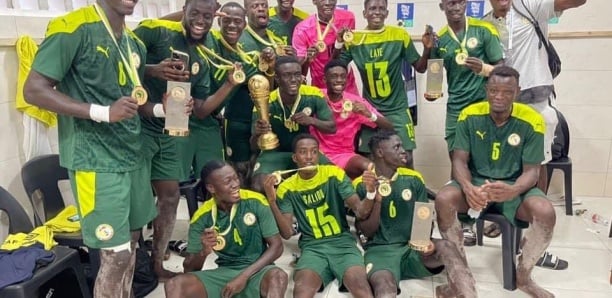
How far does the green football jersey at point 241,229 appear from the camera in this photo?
222 cm

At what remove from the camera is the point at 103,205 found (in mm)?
1720

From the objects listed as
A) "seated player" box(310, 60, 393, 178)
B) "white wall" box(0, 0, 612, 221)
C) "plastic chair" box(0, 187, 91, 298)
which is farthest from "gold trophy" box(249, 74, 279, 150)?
"white wall" box(0, 0, 612, 221)

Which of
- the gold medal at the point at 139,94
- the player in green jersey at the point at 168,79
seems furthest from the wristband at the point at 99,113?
A: the player in green jersey at the point at 168,79

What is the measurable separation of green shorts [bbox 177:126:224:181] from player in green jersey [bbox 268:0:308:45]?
0.81 metres

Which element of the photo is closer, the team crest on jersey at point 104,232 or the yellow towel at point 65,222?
the team crest on jersey at point 104,232

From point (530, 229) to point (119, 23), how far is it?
2.01m

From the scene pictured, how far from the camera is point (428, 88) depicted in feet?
8.59

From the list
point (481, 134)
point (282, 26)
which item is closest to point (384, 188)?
point (481, 134)

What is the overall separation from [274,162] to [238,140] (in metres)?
0.35

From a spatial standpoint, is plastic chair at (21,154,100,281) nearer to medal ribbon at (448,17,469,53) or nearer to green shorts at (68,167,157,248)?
green shorts at (68,167,157,248)

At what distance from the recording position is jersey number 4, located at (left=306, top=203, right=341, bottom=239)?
8.25 ft

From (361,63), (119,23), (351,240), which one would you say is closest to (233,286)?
(351,240)

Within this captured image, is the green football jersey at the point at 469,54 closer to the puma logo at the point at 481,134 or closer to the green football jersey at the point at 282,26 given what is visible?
the puma logo at the point at 481,134

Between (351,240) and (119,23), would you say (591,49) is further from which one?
(119,23)
